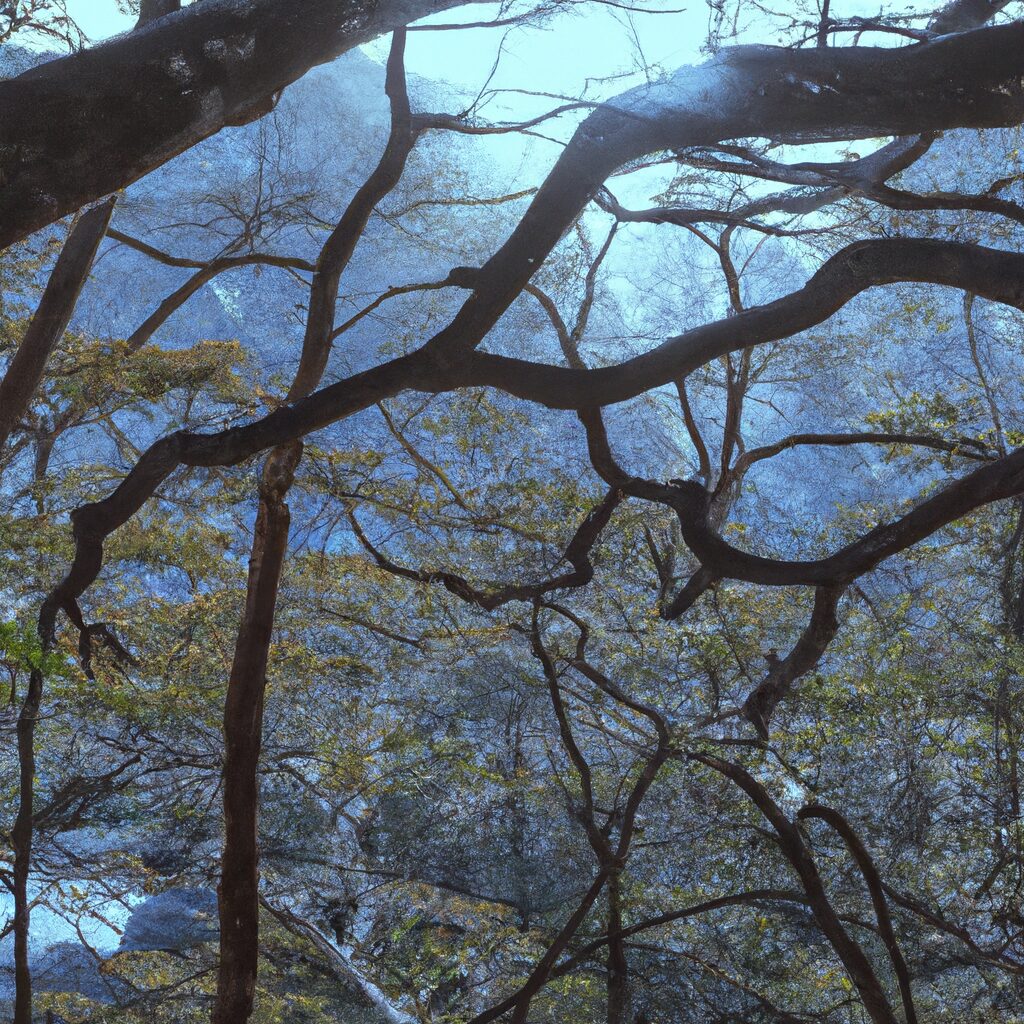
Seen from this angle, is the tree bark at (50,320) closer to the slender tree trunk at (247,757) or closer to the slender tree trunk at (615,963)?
the slender tree trunk at (247,757)

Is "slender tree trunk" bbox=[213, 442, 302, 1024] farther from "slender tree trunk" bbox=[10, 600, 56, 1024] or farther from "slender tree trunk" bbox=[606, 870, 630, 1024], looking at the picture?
"slender tree trunk" bbox=[606, 870, 630, 1024]

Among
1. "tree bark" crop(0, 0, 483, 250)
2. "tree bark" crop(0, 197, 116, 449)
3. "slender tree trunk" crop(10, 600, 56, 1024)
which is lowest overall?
"slender tree trunk" crop(10, 600, 56, 1024)

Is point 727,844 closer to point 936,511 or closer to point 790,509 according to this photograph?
point 936,511

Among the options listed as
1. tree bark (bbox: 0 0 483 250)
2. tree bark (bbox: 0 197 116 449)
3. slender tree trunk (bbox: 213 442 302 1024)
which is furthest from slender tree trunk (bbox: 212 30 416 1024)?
tree bark (bbox: 0 0 483 250)

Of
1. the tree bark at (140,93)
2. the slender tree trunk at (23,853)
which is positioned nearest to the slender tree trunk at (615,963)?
the slender tree trunk at (23,853)

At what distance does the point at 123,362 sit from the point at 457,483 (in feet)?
7.23

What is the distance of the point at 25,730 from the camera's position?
16.9 ft

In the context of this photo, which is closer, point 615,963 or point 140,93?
point 140,93

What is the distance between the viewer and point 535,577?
5238 millimetres

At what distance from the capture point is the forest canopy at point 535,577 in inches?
128

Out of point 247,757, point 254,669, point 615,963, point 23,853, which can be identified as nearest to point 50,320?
point 254,669

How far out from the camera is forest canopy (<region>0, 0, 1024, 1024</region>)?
325 centimetres

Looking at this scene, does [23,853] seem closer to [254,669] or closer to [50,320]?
[254,669]

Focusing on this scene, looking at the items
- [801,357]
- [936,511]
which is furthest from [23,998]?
[801,357]
